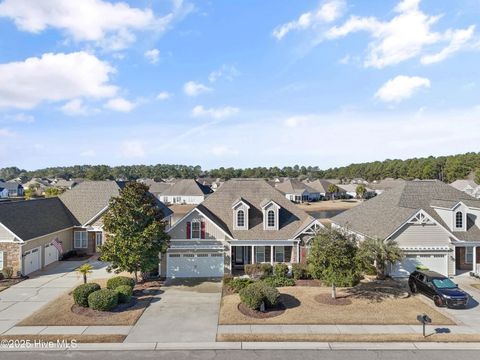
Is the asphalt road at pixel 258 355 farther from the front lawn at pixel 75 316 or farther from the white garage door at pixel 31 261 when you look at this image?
the white garage door at pixel 31 261

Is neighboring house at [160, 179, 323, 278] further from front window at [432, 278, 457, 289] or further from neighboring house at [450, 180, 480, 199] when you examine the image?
neighboring house at [450, 180, 480, 199]

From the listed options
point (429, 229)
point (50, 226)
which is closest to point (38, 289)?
point (50, 226)

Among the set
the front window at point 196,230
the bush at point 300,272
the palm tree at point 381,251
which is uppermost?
the front window at point 196,230

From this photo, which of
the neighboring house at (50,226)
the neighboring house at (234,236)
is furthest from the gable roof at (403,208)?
the neighboring house at (50,226)

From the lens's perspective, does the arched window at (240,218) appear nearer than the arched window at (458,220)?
No

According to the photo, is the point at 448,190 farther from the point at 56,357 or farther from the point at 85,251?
the point at 85,251

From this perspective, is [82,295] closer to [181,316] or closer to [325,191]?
[181,316]
